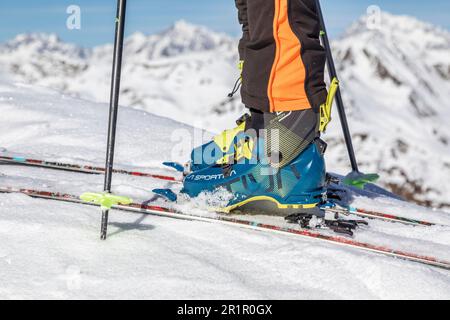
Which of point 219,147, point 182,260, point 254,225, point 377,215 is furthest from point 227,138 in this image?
point 182,260

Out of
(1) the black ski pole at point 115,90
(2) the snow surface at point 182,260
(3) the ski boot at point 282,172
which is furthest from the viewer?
(3) the ski boot at point 282,172

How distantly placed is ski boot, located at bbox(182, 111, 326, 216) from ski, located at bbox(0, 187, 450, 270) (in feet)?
0.78

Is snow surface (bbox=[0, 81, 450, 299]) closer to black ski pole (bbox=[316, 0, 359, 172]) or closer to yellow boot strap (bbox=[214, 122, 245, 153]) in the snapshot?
yellow boot strap (bbox=[214, 122, 245, 153])

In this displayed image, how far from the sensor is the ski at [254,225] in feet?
8.46

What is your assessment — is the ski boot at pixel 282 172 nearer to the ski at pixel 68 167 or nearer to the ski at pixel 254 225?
the ski at pixel 254 225

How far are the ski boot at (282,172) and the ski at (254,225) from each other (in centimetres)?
24

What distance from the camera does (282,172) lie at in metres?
3.04

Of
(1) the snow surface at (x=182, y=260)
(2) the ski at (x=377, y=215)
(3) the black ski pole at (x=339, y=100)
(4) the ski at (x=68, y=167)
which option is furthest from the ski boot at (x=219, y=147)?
(3) the black ski pole at (x=339, y=100)

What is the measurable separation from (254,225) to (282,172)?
407 mm

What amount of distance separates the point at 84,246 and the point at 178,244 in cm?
44

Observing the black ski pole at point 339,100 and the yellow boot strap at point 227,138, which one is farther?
the black ski pole at point 339,100

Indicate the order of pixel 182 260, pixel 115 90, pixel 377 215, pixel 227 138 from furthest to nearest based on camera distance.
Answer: pixel 227 138, pixel 377 215, pixel 115 90, pixel 182 260

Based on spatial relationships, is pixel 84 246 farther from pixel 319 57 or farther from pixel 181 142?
pixel 181 142

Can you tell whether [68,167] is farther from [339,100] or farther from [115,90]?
[339,100]
